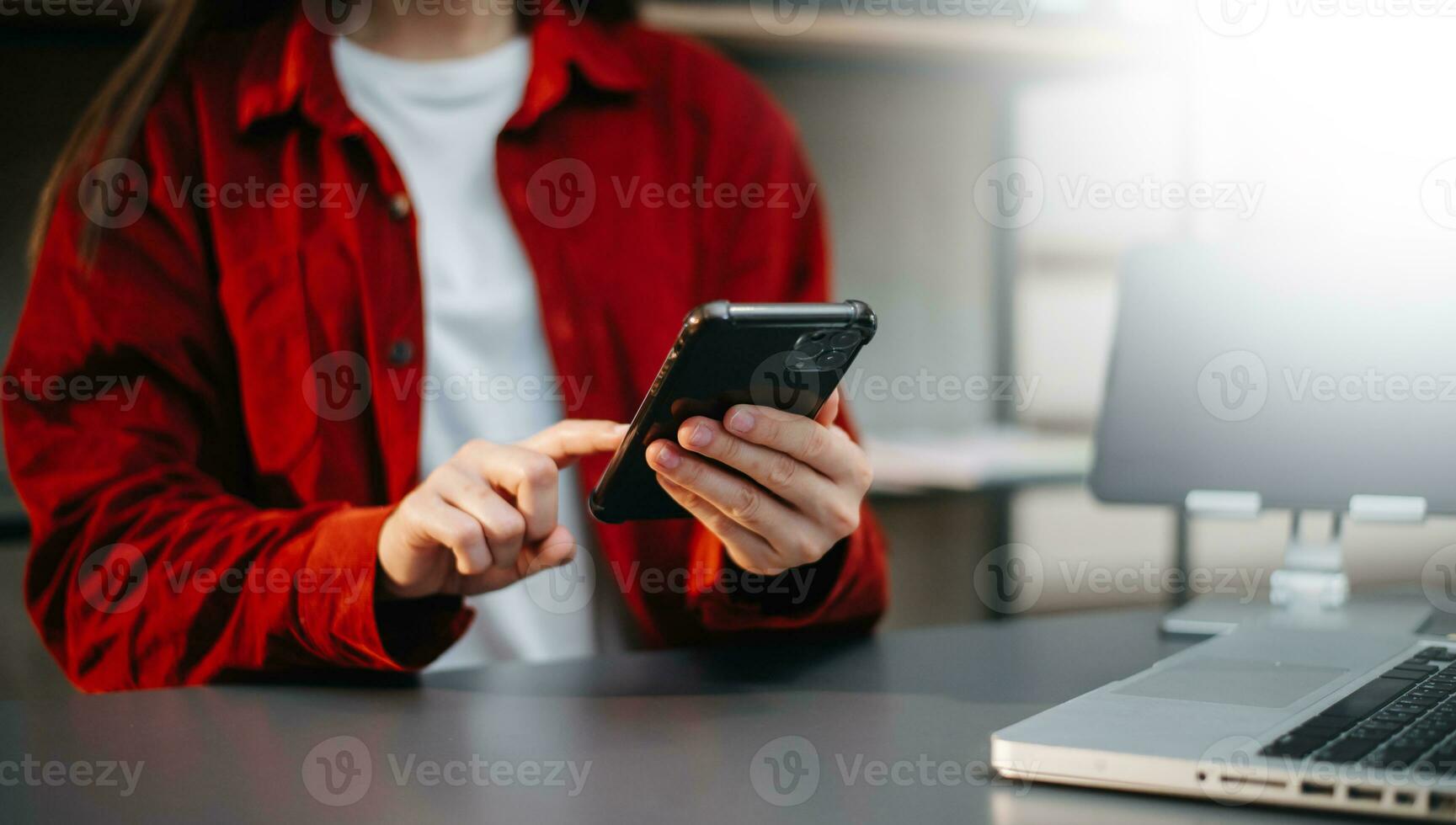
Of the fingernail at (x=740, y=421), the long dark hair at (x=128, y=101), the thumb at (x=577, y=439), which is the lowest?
the thumb at (x=577, y=439)

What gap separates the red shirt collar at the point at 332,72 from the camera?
1.03m

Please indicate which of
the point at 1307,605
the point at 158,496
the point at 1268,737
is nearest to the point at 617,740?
the point at 1268,737

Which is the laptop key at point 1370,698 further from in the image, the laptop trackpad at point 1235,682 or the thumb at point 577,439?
the thumb at point 577,439

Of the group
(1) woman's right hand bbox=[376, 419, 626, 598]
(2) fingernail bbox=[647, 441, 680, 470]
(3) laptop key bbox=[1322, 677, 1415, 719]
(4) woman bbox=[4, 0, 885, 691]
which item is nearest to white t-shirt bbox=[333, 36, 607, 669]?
(4) woman bbox=[4, 0, 885, 691]

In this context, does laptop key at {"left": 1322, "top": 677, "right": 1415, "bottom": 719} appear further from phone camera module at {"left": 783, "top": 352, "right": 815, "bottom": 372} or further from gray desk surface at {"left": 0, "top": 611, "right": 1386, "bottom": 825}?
phone camera module at {"left": 783, "top": 352, "right": 815, "bottom": 372}

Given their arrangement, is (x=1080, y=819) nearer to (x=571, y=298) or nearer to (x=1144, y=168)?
(x=571, y=298)

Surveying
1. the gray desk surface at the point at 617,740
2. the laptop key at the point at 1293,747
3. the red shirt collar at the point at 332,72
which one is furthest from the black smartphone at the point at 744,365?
the red shirt collar at the point at 332,72

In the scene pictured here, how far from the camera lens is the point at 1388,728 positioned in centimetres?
52

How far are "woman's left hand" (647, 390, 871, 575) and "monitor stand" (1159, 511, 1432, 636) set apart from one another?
297mm

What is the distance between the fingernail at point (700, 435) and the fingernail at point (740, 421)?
0.04 feet

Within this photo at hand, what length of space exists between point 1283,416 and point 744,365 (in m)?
0.51

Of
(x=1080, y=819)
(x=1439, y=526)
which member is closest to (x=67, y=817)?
(x=1080, y=819)

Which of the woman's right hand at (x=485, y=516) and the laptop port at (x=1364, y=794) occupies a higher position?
the woman's right hand at (x=485, y=516)

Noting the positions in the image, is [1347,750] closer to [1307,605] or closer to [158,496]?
[1307,605]
